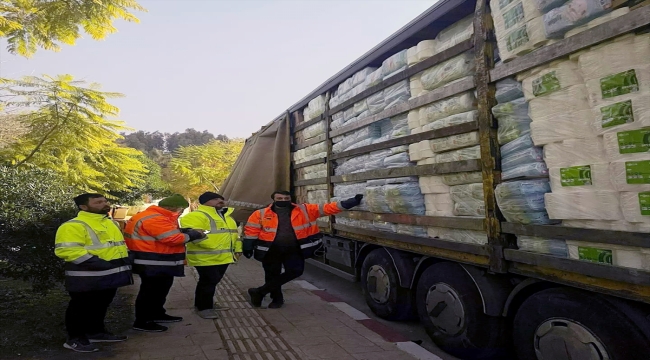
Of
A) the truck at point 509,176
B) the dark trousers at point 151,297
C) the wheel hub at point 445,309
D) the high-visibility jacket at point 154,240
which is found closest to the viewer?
the truck at point 509,176

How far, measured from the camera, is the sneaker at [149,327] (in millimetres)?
4441

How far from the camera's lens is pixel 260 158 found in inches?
316

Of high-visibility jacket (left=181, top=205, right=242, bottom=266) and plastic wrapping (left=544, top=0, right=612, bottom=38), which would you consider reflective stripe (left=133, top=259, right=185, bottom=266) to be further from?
plastic wrapping (left=544, top=0, right=612, bottom=38)

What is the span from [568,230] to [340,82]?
3602 millimetres

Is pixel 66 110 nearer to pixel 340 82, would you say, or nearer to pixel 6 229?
pixel 6 229

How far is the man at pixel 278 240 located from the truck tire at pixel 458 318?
5.75ft

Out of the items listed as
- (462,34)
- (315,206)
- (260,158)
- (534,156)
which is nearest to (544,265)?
(534,156)

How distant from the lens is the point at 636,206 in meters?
2.16

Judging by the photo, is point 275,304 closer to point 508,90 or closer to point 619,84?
point 508,90

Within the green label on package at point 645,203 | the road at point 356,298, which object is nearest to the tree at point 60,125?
the road at point 356,298

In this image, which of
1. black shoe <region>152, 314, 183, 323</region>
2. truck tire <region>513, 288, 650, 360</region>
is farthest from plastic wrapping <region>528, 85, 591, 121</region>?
black shoe <region>152, 314, 183, 323</region>

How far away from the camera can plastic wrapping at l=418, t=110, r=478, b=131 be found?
332 centimetres

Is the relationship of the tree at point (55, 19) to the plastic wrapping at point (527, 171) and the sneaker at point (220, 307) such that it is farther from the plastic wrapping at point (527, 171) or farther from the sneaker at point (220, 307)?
the plastic wrapping at point (527, 171)

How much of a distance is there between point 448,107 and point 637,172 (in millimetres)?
1604
